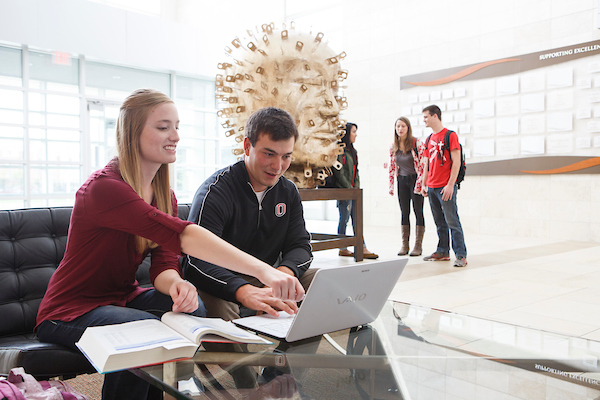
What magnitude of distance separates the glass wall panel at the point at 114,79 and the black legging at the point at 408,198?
189 inches

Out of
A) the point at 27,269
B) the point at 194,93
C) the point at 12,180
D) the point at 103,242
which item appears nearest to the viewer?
the point at 103,242

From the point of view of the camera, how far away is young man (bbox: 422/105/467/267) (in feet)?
16.2

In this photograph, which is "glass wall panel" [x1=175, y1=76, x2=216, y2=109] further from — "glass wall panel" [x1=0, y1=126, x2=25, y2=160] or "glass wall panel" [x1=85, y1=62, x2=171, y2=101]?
"glass wall panel" [x1=0, y1=126, x2=25, y2=160]

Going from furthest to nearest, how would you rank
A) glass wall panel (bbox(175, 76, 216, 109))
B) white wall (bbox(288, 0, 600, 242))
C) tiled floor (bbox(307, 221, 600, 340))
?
glass wall panel (bbox(175, 76, 216, 109)), white wall (bbox(288, 0, 600, 242)), tiled floor (bbox(307, 221, 600, 340))

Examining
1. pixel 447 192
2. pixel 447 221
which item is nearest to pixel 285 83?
pixel 447 192

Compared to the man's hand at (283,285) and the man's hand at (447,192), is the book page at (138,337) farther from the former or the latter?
the man's hand at (447,192)

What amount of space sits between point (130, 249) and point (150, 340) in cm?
50

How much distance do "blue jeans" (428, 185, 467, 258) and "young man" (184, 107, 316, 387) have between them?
3191 mm

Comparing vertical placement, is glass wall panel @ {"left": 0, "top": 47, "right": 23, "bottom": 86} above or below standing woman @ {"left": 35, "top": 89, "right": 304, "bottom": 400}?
above

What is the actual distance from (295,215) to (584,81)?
648 centimetres

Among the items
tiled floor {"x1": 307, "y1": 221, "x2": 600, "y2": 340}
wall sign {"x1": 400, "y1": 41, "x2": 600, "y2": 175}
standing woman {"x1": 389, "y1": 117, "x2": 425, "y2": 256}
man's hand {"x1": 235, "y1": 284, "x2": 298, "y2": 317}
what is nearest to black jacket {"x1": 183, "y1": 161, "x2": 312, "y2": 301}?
man's hand {"x1": 235, "y1": 284, "x2": 298, "y2": 317}

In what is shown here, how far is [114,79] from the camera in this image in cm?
866

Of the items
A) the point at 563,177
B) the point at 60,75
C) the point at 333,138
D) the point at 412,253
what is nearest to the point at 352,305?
the point at 333,138

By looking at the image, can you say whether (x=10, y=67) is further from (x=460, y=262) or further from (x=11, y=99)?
(x=460, y=262)
